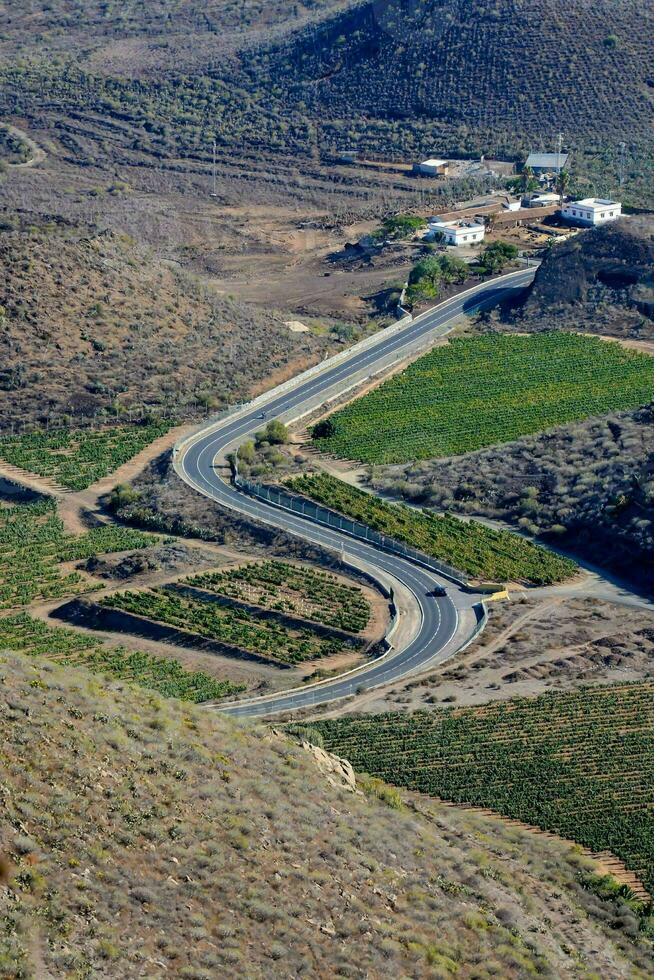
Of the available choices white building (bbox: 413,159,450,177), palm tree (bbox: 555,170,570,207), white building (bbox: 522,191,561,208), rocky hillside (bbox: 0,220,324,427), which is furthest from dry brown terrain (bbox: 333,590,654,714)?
white building (bbox: 413,159,450,177)

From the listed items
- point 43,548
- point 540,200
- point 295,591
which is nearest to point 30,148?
point 540,200

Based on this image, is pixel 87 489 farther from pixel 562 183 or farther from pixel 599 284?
pixel 562 183

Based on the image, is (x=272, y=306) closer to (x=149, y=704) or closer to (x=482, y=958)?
(x=149, y=704)

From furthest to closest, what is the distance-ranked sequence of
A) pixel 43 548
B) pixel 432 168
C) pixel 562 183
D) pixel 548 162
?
pixel 432 168, pixel 548 162, pixel 562 183, pixel 43 548

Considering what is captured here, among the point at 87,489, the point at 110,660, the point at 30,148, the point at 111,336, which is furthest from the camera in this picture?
the point at 30,148

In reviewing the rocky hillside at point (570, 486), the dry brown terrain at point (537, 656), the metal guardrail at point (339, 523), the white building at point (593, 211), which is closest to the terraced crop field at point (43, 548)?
the metal guardrail at point (339, 523)

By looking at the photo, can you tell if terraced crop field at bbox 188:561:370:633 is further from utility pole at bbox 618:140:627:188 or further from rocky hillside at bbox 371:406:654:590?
utility pole at bbox 618:140:627:188

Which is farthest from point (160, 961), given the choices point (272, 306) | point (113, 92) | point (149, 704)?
point (113, 92)
